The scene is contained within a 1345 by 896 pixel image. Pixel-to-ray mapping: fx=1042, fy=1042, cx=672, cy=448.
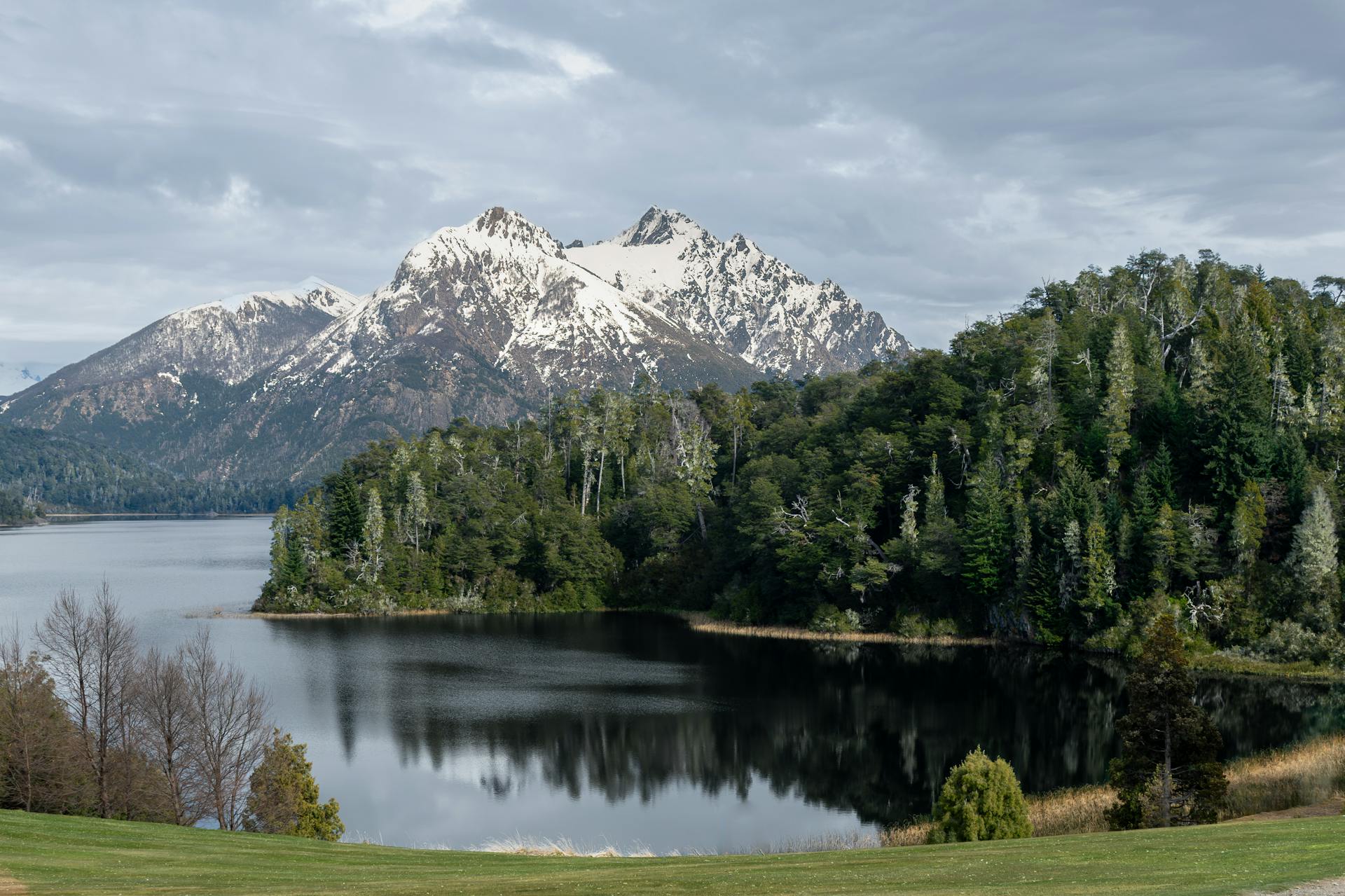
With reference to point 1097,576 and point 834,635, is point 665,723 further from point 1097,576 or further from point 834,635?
point 1097,576

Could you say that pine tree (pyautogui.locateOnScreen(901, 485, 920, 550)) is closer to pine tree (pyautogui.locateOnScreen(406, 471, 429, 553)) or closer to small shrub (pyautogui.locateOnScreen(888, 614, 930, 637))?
small shrub (pyautogui.locateOnScreen(888, 614, 930, 637))

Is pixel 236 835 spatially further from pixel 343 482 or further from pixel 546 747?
pixel 343 482

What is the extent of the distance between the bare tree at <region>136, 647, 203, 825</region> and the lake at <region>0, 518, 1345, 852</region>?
6.56m

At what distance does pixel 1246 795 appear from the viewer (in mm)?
38031

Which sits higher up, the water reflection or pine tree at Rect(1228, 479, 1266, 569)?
pine tree at Rect(1228, 479, 1266, 569)

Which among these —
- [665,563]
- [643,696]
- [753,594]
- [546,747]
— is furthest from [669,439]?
[546,747]

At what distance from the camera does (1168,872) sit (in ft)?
61.1

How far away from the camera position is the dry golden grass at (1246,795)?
36.2 meters

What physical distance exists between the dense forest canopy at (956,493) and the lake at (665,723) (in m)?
7.51

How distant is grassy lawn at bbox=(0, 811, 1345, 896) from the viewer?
1848 cm

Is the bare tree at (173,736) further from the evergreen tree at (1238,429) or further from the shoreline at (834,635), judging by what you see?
the evergreen tree at (1238,429)

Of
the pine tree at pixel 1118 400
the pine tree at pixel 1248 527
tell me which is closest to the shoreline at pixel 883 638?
the pine tree at pixel 1248 527

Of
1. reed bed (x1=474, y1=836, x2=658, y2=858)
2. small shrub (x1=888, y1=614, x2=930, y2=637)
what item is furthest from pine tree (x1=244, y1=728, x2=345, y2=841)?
small shrub (x1=888, y1=614, x2=930, y2=637)

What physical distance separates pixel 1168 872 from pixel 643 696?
47315 mm
